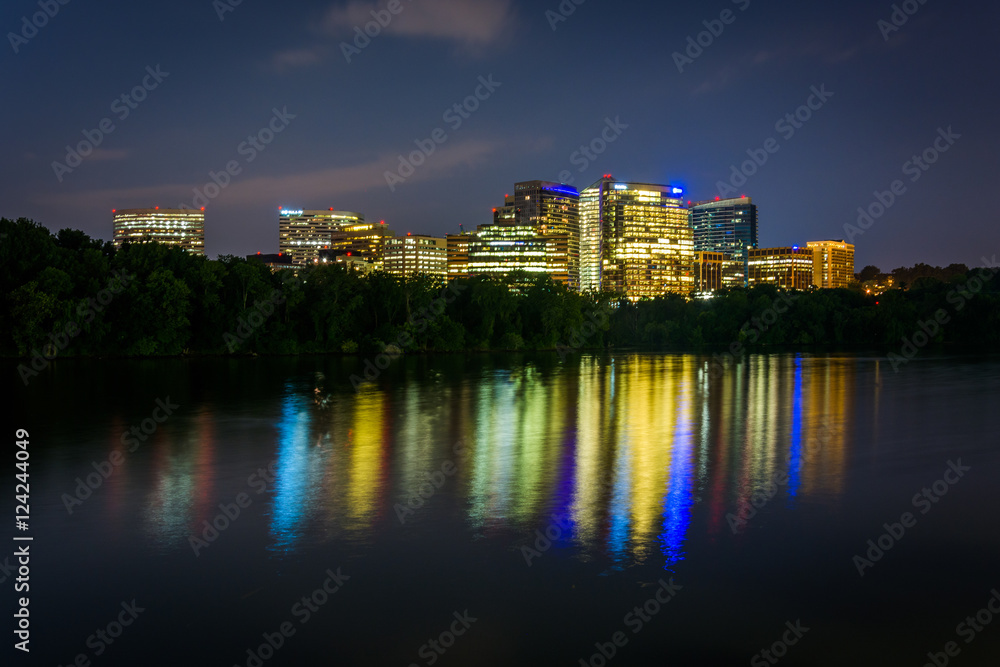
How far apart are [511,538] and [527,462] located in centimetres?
615

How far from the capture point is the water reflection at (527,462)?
42.4 feet

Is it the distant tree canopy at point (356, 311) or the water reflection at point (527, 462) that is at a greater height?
the distant tree canopy at point (356, 311)

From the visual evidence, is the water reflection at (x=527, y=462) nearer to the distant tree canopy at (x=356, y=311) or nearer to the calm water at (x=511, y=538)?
the calm water at (x=511, y=538)

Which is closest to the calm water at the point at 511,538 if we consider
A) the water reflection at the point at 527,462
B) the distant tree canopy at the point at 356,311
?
the water reflection at the point at 527,462

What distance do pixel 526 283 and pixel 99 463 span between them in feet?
282

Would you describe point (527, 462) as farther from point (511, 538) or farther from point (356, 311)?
point (356, 311)

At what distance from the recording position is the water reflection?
509 inches

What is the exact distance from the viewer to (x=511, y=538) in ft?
39.4

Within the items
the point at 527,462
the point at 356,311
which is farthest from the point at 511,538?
the point at 356,311

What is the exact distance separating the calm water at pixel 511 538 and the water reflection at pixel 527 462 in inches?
4.0

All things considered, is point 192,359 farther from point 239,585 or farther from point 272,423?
point 239,585

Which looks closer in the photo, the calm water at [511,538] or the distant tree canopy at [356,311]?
the calm water at [511,538]

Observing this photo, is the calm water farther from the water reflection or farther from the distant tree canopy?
the distant tree canopy

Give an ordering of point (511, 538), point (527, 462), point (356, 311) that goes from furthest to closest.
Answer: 1. point (356, 311)
2. point (527, 462)
3. point (511, 538)
